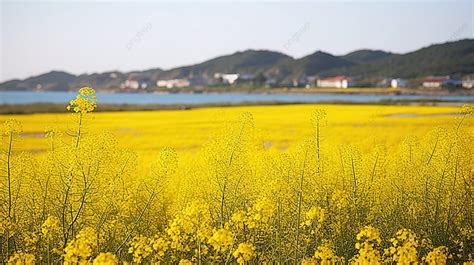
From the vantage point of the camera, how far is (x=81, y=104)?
6.09 meters

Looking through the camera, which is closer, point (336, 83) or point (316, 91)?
point (316, 91)

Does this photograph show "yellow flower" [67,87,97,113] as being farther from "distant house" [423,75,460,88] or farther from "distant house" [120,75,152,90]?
"distant house" [120,75,152,90]

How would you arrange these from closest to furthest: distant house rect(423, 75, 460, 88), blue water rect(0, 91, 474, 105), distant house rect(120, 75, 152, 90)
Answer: blue water rect(0, 91, 474, 105) < distant house rect(423, 75, 460, 88) < distant house rect(120, 75, 152, 90)

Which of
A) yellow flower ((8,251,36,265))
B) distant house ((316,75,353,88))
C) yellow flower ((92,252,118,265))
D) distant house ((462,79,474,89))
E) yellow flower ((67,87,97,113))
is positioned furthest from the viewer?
distant house ((316,75,353,88))

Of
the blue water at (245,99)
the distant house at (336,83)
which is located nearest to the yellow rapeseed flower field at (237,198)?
the blue water at (245,99)

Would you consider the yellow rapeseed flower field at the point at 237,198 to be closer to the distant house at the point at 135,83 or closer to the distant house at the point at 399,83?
the distant house at the point at 399,83

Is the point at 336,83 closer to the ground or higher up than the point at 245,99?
higher up

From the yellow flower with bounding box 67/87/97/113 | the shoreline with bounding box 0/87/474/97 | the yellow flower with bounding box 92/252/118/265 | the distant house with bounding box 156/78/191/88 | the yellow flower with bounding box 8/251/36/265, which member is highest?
the distant house with bounding box 156/78/191/88

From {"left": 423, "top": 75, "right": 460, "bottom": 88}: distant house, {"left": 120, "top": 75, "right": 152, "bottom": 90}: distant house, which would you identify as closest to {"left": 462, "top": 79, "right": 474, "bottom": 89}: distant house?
{"left": 423, "top": 75, "right": 460, "bottom": 88}: distant house

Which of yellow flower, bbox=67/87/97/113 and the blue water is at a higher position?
yellow flower, bbox=67/87/97/113

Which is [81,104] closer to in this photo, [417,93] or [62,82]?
[417,93]

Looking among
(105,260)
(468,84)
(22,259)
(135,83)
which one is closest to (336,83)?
(468,84)

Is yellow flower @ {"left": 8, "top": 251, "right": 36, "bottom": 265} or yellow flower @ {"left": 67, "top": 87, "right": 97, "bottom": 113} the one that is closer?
yellow flower @ {"left": 8, "top": 251, "right": 36, "bottom": 265}

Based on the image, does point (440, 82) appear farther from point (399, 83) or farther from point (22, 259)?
point (22, 259)
